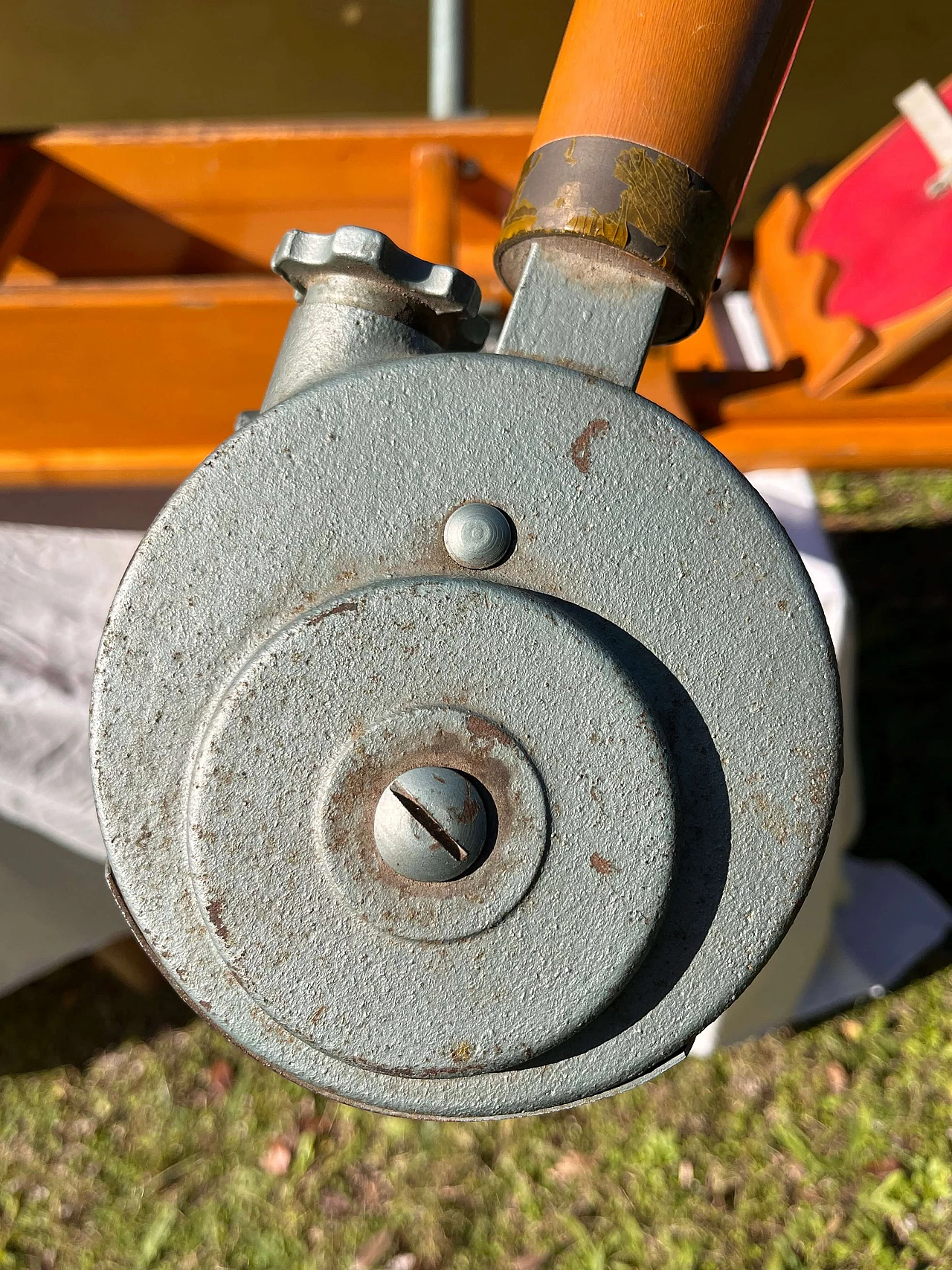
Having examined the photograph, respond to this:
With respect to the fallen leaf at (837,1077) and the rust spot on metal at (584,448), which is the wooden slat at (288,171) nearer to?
the rust spot on metal at (584,448)

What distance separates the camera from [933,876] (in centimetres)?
276

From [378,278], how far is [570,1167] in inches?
89.1

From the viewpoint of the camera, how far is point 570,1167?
2.34 m

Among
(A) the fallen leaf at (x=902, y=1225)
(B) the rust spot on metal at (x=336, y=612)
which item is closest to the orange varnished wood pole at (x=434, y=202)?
(B) the rust spot on metal at (x=336, y=612)

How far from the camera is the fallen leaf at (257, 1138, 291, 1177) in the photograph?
7.77 feet

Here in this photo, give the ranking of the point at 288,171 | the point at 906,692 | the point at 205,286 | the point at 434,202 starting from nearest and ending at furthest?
the point at 205,286
the point at 434,202
the point at 288,171
the point at 906,692

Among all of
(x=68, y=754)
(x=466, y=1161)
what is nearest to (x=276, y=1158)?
(x=466, y=1161)

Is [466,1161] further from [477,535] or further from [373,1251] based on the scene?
[477,535]

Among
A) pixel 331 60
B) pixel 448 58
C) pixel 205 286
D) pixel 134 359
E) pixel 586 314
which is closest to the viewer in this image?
pixel 586 314

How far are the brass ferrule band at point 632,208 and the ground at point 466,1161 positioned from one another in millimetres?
2242

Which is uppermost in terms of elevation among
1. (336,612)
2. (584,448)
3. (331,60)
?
(331,60)

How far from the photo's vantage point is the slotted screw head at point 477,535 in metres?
0.64

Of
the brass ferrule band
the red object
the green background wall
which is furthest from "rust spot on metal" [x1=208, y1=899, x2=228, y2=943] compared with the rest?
the green background wall

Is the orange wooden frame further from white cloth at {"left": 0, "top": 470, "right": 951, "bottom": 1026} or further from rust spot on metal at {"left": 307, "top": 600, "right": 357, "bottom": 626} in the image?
rust spot on metal at {"left": 307, "top": 600, "right": 357, "bottom": 626}
